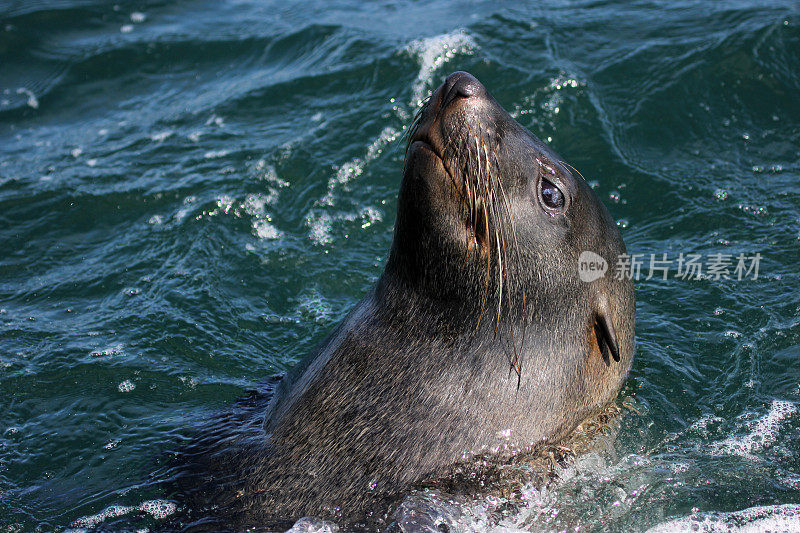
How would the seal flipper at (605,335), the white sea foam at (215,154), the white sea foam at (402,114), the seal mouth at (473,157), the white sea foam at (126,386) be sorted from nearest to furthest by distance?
the seal mouth at (473,157) → the seal flipper at (605,335) → the white sea foam at (126,386) → the white sea foam at (402,114) → the white sea foam at (215,154)

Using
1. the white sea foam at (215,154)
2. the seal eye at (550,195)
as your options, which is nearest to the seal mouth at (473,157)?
the seal eye at (550,195)

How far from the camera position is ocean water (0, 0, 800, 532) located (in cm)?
528

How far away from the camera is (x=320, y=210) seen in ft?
27.6

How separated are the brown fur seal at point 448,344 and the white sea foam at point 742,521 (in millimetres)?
826

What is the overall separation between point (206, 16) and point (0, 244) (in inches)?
224

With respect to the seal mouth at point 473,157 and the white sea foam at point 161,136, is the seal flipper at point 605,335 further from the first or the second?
the white sea foam at point 161,136

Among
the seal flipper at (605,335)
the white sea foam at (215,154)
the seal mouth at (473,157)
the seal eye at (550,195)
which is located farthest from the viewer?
the white sea foam at (215,154)

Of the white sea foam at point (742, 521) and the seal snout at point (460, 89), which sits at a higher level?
the seal snout at point (460, 89)

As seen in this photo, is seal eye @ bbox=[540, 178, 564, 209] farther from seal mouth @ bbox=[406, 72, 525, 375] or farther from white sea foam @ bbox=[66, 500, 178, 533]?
white sea foam @ bbox=[66, 500, 178, 533]

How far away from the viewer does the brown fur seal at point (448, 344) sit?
4379 millimetres

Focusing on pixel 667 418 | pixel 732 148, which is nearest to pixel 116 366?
pixel 667 418

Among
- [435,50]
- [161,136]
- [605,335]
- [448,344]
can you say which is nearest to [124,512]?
[448,344]

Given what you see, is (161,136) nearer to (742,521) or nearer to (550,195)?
(550,195)

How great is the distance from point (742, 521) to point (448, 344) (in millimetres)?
1978
